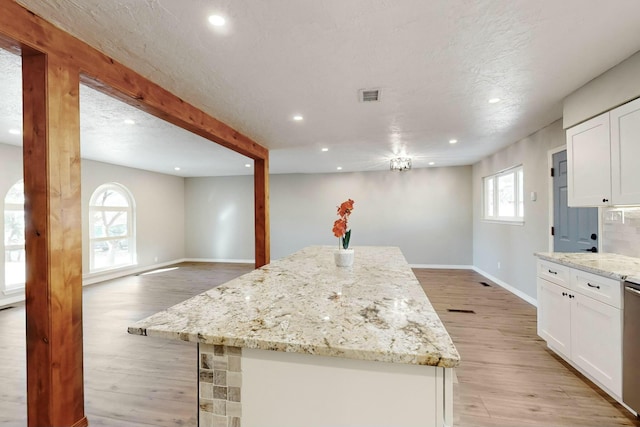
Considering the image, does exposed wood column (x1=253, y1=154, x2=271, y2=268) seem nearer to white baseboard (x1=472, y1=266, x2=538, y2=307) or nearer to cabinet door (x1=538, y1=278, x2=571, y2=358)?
cabinet door (x1=538, y1=278, x2=571, y2=358)

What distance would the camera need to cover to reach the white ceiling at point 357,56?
148 cm

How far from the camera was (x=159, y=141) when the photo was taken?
4.11 meters

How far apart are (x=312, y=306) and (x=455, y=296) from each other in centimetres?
392

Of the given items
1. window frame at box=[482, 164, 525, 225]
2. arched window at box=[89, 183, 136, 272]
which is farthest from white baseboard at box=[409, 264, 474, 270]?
arched window at box=[89, 183, 136, 272]

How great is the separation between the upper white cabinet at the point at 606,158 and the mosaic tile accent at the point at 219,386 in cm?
275

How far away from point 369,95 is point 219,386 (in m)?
2.42

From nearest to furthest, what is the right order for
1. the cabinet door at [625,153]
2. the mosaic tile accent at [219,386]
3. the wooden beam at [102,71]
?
the mosaic tile accent at [219,386], the wooden beam at [102,71], the cabinet door at [625,153]

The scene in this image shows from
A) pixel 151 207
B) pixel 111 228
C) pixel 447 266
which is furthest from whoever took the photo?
pixel 151 207

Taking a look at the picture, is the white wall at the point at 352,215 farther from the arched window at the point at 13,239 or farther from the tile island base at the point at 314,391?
the tile island base at the point at 314,391

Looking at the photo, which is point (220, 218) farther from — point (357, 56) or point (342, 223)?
point (357, 56)

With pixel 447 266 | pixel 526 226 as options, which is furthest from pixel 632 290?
pixel 447 266

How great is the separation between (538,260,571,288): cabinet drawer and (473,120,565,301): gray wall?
4.02 ft

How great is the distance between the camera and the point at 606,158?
2197 millimetres

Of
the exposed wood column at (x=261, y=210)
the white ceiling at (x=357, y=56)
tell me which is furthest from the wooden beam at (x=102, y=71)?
the exposed wood column at (x=261, y=210)
